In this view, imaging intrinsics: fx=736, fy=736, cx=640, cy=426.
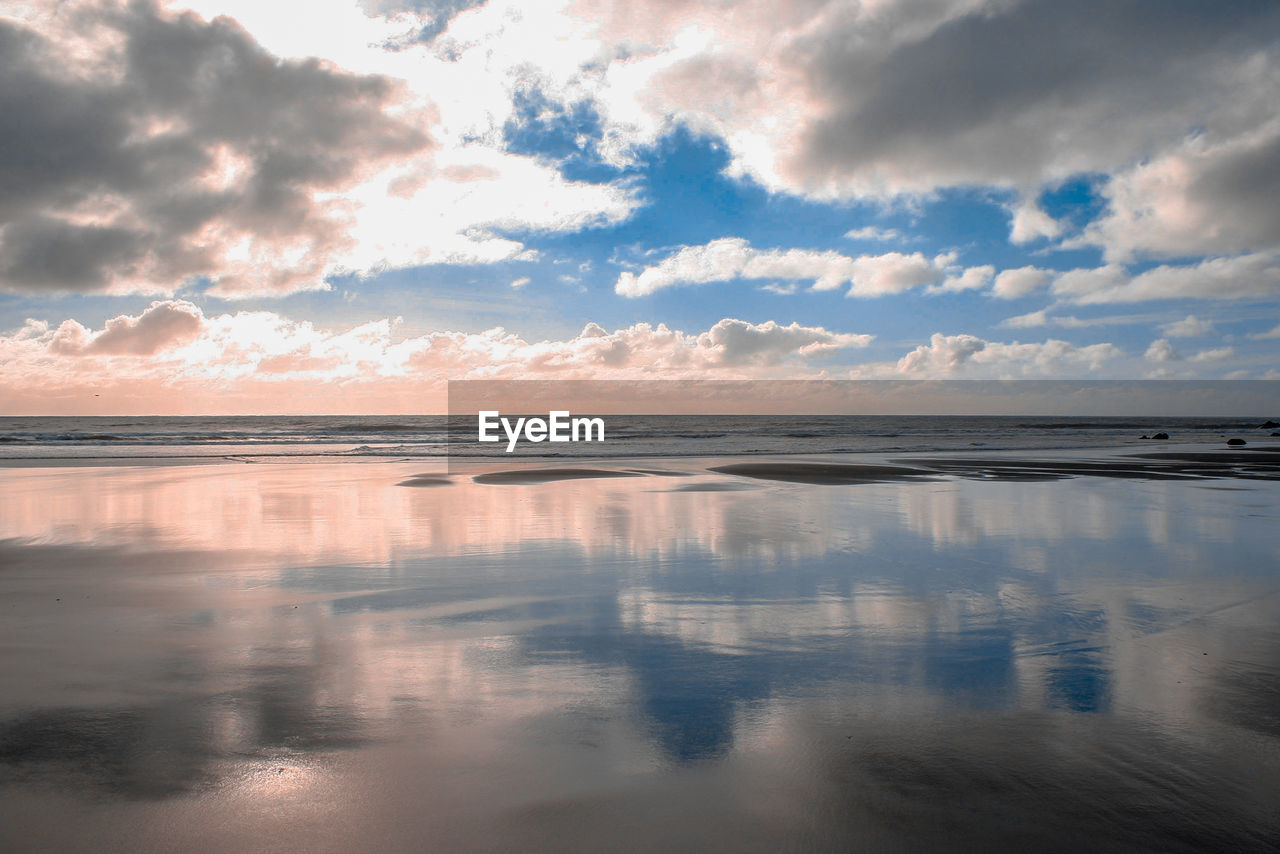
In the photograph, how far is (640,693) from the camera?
5082mm

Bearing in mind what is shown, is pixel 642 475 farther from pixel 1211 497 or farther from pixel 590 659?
pixel 590 659

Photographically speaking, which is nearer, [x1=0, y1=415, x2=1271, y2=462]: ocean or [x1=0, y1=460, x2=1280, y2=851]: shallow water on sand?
[x1=0, y1=460, x2=1280, y2=851]: shallow water on sand

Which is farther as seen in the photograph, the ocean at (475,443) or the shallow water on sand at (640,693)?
the ocean at (475,443)

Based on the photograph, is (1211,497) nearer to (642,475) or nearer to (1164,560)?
(1164,560)

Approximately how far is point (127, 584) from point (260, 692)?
4613 millimetres

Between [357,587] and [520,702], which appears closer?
[520,702]

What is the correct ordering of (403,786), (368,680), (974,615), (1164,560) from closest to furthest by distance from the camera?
(403,786) < (368,680) < (974,615) < (1164,560)

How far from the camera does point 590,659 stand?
19.1ft

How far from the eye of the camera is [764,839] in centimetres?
341

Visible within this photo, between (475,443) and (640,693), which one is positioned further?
(475,443)

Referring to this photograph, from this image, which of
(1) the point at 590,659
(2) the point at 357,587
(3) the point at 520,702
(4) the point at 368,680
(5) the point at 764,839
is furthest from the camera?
(2) the point at 357,587

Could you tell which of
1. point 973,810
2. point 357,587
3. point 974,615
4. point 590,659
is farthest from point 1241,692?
point 357,587

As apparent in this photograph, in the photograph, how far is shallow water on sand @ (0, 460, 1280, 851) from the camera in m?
3.57

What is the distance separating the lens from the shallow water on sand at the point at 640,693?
3.57 metres
